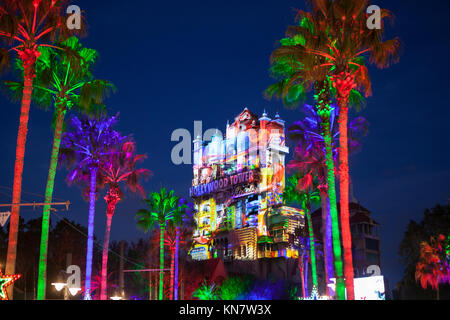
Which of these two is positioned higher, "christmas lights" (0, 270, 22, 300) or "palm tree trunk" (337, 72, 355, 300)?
"palm tree trunk" (337, 72, 355, 300)

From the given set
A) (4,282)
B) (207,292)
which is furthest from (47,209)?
(207,292)

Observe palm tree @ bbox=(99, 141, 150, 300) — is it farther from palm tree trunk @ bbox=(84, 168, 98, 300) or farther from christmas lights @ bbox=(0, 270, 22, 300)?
christmas lights @ bbox=(0, 270, 22, 300)

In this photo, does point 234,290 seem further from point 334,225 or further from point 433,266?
point 334,225

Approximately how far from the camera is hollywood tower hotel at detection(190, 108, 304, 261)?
70438 mm

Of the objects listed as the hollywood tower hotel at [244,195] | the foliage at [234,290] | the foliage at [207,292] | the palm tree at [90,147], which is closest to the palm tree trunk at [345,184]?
the palm tree at [90,147]

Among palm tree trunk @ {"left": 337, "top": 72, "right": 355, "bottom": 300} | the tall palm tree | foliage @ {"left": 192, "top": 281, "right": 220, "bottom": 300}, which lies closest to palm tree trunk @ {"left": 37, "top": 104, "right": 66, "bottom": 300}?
the tall palm tree

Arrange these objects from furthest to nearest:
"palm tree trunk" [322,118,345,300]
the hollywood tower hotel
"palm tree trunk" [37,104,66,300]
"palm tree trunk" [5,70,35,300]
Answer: the hollywood tower hotel, "palm tree trunk" [37,104,66,300], "palm tree trunk" [322,118,345,300], "palm tree trunk" [5,70,35,300]

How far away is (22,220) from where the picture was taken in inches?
2931

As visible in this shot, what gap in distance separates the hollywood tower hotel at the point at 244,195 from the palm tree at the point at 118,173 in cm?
3517

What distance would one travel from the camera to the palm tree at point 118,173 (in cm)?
3700

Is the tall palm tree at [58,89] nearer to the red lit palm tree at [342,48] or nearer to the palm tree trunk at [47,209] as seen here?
the palm tree trunk at [47,209]

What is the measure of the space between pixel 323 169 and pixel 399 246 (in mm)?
30970
